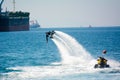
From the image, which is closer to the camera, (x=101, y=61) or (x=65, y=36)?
(x=101, y=61)

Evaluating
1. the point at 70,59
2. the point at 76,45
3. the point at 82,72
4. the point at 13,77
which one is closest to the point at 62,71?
the point at 82,72

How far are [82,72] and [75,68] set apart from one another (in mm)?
4368

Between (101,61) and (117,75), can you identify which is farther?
(101,61)

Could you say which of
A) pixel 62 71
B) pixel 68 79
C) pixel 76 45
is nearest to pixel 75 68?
pixel 62 71

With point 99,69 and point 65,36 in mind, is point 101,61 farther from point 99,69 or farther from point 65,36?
point 65,36

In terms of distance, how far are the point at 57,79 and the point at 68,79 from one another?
1449mm

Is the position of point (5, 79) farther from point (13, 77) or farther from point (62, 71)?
point (62, 71)

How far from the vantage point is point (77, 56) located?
230ft

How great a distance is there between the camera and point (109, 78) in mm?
48500

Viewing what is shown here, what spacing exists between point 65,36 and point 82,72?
2074cm

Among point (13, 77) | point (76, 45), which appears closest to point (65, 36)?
point (76, 45)

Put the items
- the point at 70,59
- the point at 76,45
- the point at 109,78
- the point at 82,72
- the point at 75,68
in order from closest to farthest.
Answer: the point at 109,78
the point at 82,72
the point at 75,68
the point at 70,59
the point at 76,45

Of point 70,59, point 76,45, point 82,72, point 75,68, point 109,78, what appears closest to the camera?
point 109,78

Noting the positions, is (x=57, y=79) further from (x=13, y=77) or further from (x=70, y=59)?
(x=70, y=59)
